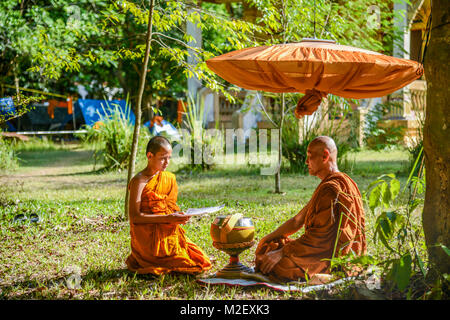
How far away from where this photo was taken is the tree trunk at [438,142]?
3367 millimetres

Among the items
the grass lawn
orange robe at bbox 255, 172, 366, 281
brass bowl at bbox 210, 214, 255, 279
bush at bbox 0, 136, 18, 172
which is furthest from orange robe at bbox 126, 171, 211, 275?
bush at bbox 0, 136, 18, 172

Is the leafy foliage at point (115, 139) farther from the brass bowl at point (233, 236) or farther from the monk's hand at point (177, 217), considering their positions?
the brass bowl at point (233, 236)

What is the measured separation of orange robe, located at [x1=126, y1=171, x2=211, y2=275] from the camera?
4293mm

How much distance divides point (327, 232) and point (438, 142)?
3.52ft

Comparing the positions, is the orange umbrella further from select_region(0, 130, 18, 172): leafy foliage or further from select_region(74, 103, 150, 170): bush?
select_region(0, 130, 18, 172): leafy foliage

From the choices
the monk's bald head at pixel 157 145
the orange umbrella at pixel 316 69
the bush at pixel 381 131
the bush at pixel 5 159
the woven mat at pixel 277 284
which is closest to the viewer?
the woven mat at pixel 277 284

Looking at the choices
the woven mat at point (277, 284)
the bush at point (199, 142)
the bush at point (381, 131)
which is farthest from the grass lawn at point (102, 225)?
the bush at point (381, 131)

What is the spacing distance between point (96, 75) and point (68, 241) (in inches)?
782

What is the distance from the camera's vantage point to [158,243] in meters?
4.27

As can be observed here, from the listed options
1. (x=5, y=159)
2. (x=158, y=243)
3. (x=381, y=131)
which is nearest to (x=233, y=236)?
(x=158, y=243)

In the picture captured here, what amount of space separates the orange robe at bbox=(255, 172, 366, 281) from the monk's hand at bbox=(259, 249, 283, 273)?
0.06 m

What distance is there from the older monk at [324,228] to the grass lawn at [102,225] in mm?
279

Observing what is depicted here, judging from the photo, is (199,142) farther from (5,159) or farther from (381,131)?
(381,131)
